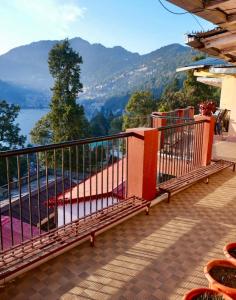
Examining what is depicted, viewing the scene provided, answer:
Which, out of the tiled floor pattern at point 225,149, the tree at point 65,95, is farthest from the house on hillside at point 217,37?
the tree at point 65,95

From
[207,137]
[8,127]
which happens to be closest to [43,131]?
[8,127]

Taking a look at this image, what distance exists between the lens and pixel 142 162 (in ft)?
13.3

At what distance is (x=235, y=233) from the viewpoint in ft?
11.8

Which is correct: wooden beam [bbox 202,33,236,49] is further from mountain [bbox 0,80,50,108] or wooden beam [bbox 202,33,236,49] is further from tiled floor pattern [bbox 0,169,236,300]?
mountain [bbox 0,80,50,108]

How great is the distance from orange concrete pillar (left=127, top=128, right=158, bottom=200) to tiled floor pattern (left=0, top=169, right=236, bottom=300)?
0.37m

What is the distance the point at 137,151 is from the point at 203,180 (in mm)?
2174

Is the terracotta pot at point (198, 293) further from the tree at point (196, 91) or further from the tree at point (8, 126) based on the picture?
the tree at point (8, 126)

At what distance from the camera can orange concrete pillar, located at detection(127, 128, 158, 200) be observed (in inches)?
158

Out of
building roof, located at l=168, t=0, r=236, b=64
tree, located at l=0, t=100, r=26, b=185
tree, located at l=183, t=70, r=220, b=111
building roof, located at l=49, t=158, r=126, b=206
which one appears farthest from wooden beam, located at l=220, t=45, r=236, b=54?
tree, located at l=0, t=100, r=26, b=185

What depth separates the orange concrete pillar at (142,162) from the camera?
4.02 m

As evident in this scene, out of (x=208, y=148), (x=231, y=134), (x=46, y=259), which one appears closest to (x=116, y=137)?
(x=46, y=259)

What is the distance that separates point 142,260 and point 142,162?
1473 mm

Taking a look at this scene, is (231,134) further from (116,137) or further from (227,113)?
(116,137)

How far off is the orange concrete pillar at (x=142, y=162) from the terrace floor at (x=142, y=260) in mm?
366
